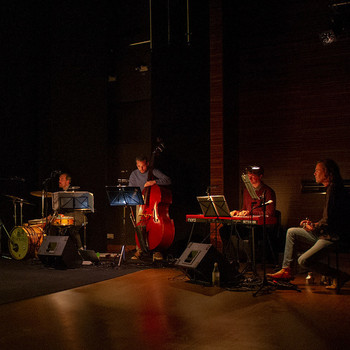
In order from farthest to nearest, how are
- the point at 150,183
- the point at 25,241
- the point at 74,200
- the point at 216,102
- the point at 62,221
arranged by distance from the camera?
1. the point at 25,241
2. the point at 216,102
3. the point at 62,221
4. the point at 74,200
5. the point at 150,183

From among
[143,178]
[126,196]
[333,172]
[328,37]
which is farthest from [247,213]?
[328,37]

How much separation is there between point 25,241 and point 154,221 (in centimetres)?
243

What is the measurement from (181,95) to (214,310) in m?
4.28

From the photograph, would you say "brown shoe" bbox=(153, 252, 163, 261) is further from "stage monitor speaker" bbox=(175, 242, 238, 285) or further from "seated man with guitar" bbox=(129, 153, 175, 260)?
"stage monitor speaker" bbox=(175, 242, 238, 285)

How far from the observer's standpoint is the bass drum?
7418 mm

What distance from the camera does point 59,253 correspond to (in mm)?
6402

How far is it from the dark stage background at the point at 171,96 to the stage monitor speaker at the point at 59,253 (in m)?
1.67

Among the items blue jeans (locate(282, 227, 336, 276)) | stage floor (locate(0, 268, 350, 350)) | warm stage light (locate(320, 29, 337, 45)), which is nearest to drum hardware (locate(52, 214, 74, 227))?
stage floor (locate(0, 268, 350, 350))

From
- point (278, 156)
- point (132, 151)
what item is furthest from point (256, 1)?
point (132, 151)

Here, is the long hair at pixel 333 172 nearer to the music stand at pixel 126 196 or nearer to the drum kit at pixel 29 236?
the music stand at pixel 126 196

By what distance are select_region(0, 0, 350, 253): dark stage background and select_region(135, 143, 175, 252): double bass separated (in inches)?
33.6

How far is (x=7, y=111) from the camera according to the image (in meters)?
8.45

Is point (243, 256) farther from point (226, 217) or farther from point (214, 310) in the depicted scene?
point (214, 310)

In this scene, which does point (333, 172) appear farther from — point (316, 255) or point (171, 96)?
point (171, 96)
